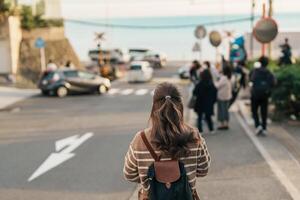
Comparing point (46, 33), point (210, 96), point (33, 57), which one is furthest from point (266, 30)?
point (46, 33)

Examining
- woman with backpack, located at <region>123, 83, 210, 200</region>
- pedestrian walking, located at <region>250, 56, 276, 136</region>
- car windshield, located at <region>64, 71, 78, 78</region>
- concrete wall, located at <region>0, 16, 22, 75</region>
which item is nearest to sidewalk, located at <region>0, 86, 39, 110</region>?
car windshield, located at <region>64, 71, 78, 78</region>

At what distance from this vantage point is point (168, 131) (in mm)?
3613

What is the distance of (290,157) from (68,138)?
17.6ft

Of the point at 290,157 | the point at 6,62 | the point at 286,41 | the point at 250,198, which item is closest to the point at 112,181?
the point at 250,198

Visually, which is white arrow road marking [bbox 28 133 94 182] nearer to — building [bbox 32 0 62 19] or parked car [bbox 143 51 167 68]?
building [bbox 32 0 62 19]

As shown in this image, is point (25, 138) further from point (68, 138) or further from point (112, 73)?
point (112, 73)

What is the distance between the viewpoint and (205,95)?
1270 cm

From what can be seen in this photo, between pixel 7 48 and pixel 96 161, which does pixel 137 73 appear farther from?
pixel 96 161

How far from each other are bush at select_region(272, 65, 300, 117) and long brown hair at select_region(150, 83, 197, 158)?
10.0m

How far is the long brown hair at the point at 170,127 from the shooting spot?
361 centimetres

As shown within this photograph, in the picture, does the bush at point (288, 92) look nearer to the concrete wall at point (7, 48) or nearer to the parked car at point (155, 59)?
the concrete wall at point (7, 48)

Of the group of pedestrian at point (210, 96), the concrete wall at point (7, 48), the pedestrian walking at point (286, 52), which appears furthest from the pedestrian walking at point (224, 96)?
the concrete wall at point (7, 48)

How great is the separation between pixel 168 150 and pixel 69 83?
22.3 metres

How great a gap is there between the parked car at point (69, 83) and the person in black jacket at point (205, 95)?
13.5 meters
